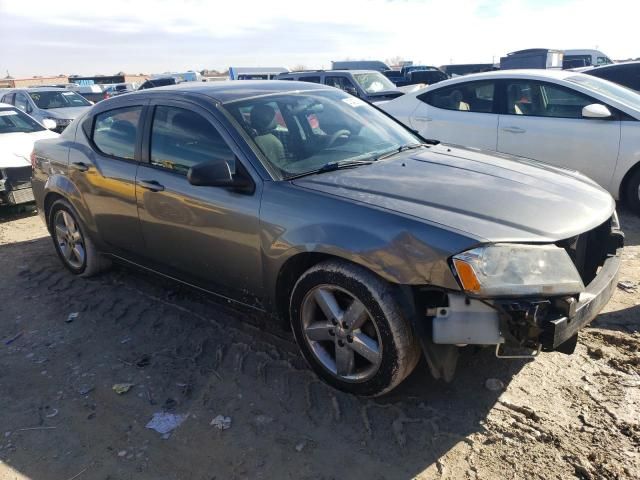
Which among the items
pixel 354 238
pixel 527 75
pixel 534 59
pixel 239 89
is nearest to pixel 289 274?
pixel 354 238

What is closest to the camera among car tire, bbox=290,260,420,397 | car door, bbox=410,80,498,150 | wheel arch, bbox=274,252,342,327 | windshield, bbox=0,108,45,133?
car tire, bbox=290,260,420,397

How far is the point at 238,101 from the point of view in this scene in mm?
3557

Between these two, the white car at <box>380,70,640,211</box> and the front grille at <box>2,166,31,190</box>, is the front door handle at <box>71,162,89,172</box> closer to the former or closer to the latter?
the front grille at <box>2,166,31,190</box>

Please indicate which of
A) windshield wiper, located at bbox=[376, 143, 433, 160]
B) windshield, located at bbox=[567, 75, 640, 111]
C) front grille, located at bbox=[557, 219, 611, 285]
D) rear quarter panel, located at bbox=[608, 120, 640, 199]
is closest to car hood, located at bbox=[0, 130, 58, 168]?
windshield wiper, located at bbox=[376, 143, 433, 160]

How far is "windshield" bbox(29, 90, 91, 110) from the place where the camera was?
1362 centimetres

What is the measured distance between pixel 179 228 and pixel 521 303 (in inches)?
86.9

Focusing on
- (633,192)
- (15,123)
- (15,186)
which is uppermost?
(15,123)

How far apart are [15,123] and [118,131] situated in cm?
538

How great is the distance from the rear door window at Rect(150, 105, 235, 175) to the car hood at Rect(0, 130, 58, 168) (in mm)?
4290

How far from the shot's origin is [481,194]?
2.87 metres

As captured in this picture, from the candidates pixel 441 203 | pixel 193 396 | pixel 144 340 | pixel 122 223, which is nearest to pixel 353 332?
pixel 441 203

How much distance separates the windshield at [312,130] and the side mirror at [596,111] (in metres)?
2.71

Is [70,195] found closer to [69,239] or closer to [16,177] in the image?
[69,239]

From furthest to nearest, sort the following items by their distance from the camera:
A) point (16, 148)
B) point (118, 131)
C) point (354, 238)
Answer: point (16, 148) → point (118, 131) → point (354, 238)
